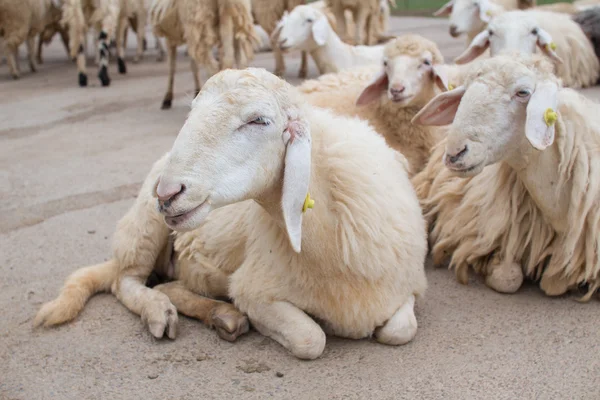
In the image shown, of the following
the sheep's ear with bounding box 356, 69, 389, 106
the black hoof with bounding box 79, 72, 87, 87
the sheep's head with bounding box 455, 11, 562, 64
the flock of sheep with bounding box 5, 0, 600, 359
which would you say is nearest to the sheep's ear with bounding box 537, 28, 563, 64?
the sheep's head with bounding box 455, 11, 562, 64

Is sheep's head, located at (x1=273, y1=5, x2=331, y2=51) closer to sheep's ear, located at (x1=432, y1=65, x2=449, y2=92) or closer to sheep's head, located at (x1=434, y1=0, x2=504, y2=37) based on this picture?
sheep's head, located at (x1=434, y1=0, x2=504, y2=37)

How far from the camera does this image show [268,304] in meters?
3.01

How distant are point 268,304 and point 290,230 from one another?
0.59 m

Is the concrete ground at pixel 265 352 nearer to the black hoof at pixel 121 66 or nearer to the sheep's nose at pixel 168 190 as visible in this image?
the sheep's nose at pixel 168 190

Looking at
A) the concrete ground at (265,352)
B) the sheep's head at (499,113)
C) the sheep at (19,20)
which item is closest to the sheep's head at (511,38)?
the concrete ground at (265,352)

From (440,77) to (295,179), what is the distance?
8.03ft

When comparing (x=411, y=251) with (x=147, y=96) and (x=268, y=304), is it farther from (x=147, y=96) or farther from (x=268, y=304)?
(x=147, y=96)

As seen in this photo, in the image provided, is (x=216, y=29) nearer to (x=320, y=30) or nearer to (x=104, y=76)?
(x=320, y=30)

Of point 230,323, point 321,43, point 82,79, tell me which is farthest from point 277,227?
point 82,79

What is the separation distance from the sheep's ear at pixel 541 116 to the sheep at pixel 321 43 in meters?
4.21

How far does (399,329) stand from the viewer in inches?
118

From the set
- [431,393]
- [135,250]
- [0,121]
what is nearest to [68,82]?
[0,121]

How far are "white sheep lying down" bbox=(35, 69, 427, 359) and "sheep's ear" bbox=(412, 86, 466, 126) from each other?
0.81 ft

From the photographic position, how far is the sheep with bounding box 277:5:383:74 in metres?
7.22
